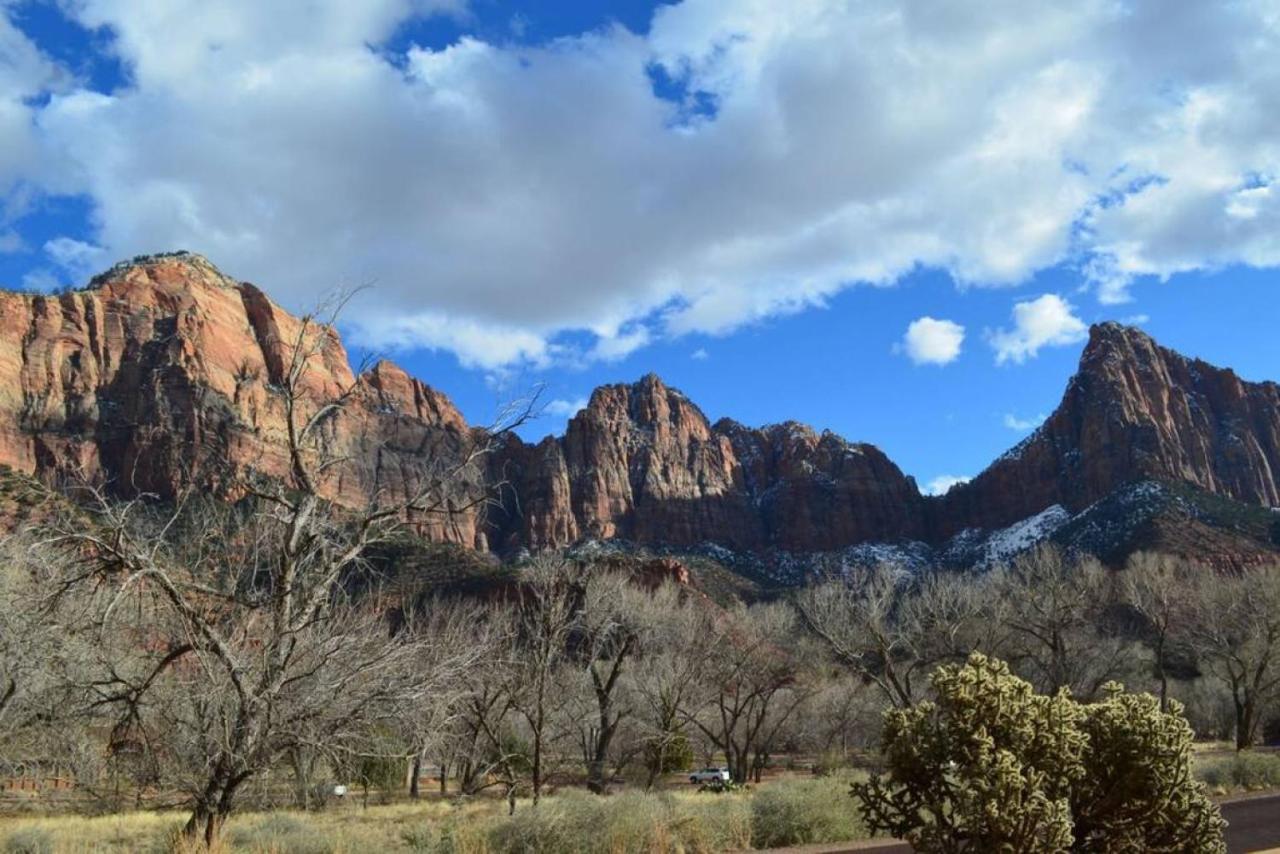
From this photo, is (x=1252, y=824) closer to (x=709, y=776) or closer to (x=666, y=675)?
(x=666, y=675)

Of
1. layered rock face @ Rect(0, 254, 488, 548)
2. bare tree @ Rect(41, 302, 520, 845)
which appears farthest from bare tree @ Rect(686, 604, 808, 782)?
layered rock face @ Rect(0, 254, 488, 548)

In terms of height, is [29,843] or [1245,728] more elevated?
[29,843]

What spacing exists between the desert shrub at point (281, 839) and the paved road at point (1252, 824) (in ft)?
41.8

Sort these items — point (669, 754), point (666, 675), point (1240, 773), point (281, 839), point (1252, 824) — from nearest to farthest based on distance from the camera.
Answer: point (281, 839)
point (1252, 824)
point (1240, 773)
point (666, 675)
point (669, 754)

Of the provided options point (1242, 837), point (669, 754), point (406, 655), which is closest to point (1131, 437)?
point (669, 754)

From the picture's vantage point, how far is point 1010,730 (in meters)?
7.00

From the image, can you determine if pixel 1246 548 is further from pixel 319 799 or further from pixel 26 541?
pixel 26 541

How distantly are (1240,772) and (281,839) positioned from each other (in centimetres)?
2463

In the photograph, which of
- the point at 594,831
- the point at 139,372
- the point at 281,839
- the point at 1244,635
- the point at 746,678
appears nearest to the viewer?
the point at 594,831

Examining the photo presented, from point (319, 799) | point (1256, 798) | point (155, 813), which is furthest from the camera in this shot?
point (319, 799)

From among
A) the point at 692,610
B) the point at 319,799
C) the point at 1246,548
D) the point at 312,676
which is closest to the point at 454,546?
the point at 692,610

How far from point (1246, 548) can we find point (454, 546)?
267ft

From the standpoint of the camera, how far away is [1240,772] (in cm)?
2461

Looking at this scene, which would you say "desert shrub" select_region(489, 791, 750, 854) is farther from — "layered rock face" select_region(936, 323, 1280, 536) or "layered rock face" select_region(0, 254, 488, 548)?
"layered rock face" select_region(936, 323, 1280, 536)
